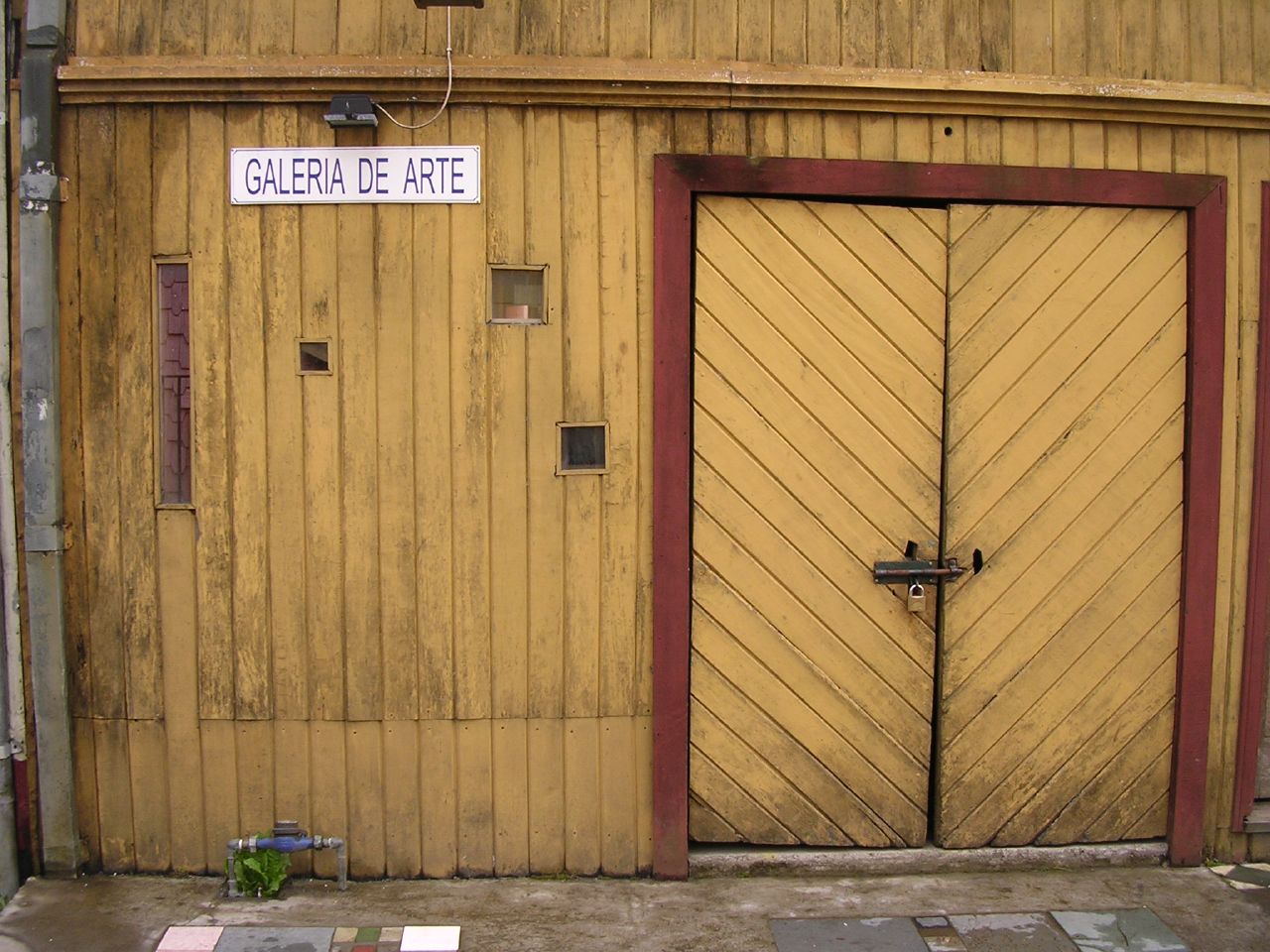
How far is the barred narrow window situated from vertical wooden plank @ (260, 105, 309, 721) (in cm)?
33

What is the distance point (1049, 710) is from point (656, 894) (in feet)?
5.82

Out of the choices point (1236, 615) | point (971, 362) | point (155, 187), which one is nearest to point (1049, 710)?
point (1236, 615)

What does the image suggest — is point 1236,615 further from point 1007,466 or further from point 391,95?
point 391,95

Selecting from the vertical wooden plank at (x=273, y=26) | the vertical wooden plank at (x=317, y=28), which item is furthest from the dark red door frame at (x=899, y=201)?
the vertical wooden plank at (x=273, y=26)

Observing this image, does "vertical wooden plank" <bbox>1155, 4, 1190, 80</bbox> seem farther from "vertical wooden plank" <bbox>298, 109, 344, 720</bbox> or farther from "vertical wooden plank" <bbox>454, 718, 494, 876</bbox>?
"vertical wooden plank" <bbox>454, 718, 494, 876</bbox>

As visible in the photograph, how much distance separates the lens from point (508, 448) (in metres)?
3.98

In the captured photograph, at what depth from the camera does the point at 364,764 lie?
158 inches

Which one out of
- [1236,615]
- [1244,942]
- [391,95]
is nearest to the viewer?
[1244,942]

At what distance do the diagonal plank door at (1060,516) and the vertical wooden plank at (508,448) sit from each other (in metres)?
1.71

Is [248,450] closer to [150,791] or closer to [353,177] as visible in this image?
[353,177]

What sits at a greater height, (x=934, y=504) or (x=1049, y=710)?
(x=934, y=504)

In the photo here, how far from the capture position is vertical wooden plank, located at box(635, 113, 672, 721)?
3.95 metres

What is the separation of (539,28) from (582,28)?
17 centimetres

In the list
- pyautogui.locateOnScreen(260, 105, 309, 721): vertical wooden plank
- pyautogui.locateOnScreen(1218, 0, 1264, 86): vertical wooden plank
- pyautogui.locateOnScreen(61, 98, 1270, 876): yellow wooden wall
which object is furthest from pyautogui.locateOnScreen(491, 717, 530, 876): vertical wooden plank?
pyautogui.locateOnScreen(1218, 0, 1264, 86): vertical wooden plank
